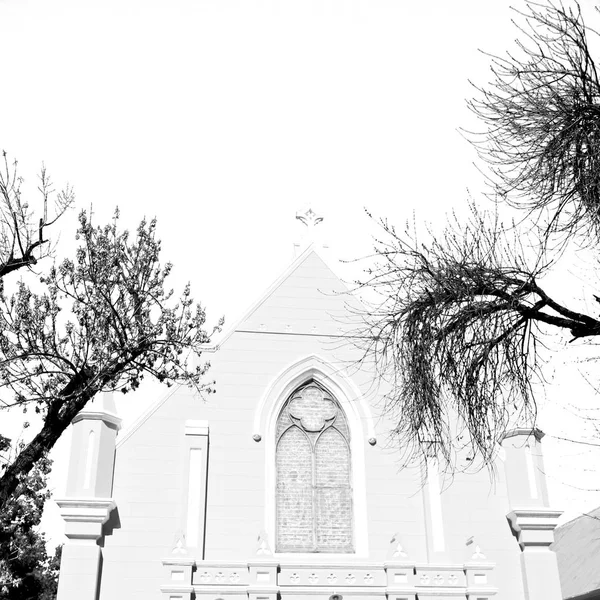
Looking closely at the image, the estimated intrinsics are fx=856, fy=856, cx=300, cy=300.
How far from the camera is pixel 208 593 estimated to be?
51.8 ft

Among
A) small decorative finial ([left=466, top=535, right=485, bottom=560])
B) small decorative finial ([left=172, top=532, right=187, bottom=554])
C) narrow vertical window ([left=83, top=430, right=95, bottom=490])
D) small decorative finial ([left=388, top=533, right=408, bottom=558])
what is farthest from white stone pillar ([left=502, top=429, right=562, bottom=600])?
narrow vertical window ([left=83, top=430, right=95, bottom=490])

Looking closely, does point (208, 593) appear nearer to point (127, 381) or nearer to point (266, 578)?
point (266, 578)

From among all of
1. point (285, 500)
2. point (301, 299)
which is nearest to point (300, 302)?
point (301, 299)

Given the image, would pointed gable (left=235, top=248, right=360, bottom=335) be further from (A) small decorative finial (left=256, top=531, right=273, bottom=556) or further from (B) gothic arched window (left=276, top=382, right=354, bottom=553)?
(A) small decorative finial (left=256, top=531, right=273, bottom=556)

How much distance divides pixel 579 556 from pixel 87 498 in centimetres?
1744

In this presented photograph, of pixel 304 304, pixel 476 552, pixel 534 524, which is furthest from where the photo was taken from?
pixel 304 304

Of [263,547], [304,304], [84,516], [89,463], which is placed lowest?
[263,547]

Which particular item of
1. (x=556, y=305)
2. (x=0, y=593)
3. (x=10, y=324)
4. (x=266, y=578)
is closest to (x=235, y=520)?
(x=266, y=578)

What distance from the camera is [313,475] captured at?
17.9 metres

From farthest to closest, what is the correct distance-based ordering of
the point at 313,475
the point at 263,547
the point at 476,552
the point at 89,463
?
the point at 313,475 < the point at 89,463 < the point at 476,552 < the point at 263,547

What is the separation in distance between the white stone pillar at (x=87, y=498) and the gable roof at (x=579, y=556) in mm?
13731

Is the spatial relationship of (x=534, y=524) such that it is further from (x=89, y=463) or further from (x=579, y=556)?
(x=579, y=556)

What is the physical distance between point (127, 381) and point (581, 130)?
7222 millimetres

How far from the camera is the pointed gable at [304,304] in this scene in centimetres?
1909
